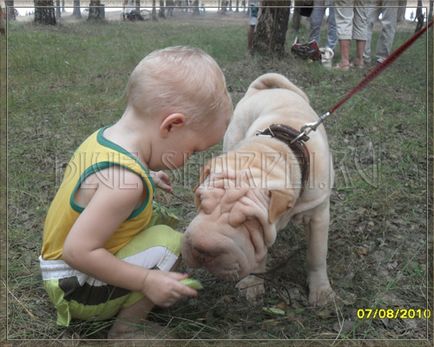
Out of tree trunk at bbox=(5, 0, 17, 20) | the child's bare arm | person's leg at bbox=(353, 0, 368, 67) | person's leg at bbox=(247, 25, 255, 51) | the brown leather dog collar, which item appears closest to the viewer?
the child's bare arm

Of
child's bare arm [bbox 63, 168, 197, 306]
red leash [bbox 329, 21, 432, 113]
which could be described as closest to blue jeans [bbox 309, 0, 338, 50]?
red leash [bbox 329, 21, 432, 113]

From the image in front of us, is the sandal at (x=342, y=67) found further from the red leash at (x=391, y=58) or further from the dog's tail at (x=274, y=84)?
the red leash at (x=391, y=58)

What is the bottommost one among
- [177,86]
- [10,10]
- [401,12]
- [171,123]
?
[171,123]

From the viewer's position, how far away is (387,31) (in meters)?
5.53

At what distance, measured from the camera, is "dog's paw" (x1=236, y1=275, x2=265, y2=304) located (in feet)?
5.81

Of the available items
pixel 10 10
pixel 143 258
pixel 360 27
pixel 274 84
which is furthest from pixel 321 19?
pixel 143 258

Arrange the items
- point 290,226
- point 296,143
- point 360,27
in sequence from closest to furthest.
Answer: point 296,143, point 290,226, point 360,27

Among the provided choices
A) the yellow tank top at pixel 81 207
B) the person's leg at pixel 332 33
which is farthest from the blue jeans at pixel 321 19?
the yellow tank top at pixel 81 207

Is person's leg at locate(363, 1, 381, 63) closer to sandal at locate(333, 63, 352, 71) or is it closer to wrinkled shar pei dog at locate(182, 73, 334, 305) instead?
sandal at locate(333, 63, 352, 71)

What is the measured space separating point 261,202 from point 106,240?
1.54 feet

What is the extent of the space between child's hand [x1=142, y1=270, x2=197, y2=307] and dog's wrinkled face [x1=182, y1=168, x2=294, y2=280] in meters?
0.08

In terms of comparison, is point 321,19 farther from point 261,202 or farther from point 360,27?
point 261,202

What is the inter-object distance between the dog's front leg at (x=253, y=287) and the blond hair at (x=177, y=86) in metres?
0.69

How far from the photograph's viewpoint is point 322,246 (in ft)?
5.75
